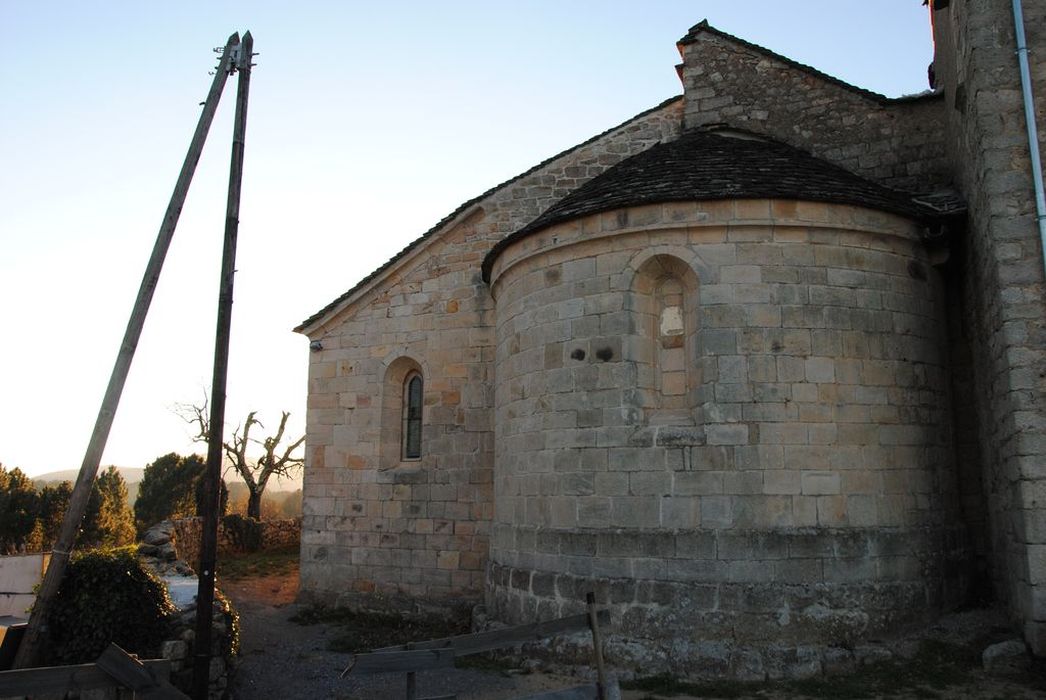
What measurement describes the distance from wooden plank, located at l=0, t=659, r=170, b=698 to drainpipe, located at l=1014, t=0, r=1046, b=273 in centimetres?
847

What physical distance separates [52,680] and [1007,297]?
8.32 meters

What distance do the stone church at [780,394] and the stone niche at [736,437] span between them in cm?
2

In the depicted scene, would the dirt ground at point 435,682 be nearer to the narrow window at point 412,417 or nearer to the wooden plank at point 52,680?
the wooden plank at point 52,680

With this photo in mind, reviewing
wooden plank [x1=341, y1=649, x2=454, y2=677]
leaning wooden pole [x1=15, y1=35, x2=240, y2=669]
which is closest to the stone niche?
wooden plank [x1=341, y1=649, x2=454, y2=677]

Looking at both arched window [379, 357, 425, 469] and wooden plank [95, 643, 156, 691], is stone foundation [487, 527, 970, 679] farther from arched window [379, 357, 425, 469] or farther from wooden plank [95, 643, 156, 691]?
arched window [379, 357, 425, 469]

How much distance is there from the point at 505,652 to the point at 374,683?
56.3 inches

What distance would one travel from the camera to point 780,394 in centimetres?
799

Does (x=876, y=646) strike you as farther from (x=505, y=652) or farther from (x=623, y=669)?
(x=505, y=652)

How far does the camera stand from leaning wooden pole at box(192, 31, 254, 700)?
706cm

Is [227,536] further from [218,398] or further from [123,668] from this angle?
[123,668]

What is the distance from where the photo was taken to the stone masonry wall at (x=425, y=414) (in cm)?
1149

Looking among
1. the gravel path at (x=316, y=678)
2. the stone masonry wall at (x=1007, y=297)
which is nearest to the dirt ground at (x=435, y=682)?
the gravel path at (x=316, y=678)

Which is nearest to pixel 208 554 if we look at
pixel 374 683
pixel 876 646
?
pixel 374 683

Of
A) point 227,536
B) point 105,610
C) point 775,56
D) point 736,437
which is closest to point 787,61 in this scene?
point 775,56
